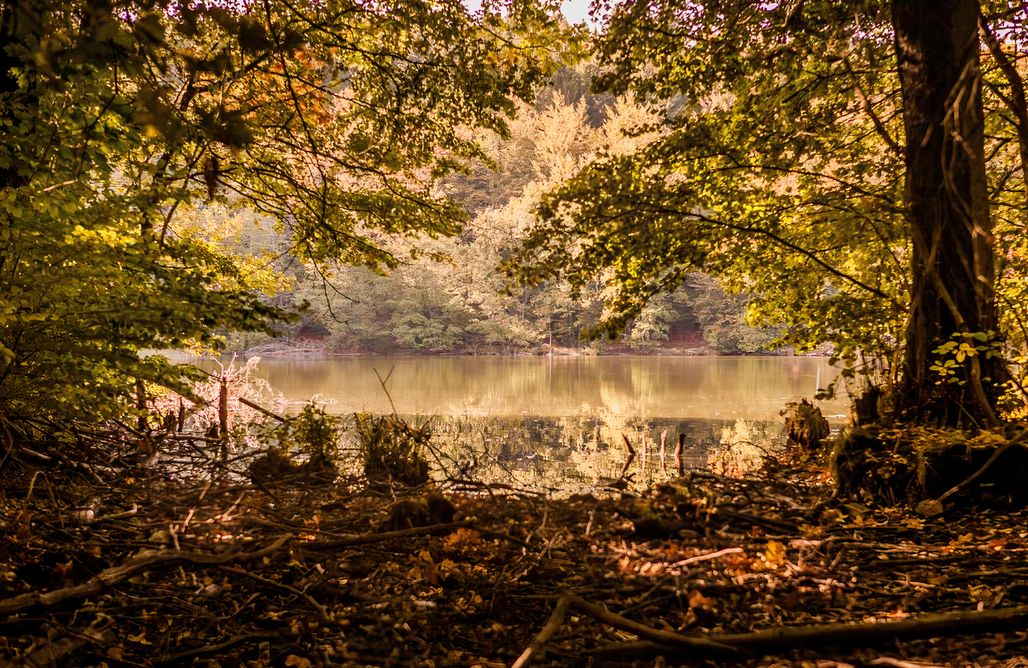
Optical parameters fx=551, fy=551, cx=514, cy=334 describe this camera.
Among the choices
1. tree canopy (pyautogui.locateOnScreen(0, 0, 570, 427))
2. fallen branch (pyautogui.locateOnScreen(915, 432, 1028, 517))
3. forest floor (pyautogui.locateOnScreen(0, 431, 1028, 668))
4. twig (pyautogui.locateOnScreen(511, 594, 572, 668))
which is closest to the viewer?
tree canopy (pyautogui.locateOnScreen(0, 0, 570, 427))

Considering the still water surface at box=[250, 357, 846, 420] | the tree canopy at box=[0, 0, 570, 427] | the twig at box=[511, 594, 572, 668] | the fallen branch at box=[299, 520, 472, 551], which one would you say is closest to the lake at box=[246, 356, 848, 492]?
the still water surface at box=[250, 357, 846, 420]

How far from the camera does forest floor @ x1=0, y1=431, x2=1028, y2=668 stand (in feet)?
6.64

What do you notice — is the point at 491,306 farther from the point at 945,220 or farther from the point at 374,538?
the point at 374,538

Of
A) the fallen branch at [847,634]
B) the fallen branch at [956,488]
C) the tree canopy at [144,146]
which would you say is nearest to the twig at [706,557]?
the fallen branch at [847,634]

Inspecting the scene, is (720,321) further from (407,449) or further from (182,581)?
(182,581)

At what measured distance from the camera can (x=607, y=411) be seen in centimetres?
1647

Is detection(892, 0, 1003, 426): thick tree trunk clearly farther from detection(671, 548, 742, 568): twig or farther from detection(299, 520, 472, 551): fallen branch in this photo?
detection(299, 520, 472, 551): fallen branch

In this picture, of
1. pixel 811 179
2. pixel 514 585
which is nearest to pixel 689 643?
pixel 514 585

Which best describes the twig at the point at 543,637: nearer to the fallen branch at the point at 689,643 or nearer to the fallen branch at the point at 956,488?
the fallen branch at the point at 689,643

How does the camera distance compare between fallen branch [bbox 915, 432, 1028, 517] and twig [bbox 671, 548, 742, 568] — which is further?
fallen branch [bbox 915, 432, 1028, 517]

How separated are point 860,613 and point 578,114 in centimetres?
4727

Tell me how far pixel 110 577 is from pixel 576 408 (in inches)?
613

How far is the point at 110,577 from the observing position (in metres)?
2.19

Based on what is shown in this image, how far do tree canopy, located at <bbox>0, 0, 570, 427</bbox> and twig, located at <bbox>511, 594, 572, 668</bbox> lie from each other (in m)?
1.66
